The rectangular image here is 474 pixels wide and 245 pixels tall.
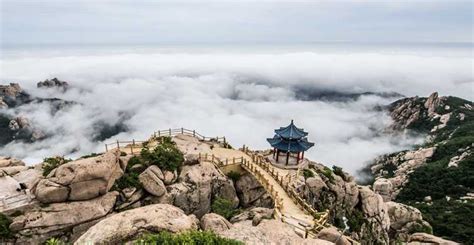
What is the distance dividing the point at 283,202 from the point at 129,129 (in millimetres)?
162577

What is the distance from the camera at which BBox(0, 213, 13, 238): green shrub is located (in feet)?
86.5

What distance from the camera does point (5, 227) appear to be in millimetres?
26516

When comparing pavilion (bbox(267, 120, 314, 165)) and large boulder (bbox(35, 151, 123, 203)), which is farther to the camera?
pavilion (bbox(267, 120, 314, 165))

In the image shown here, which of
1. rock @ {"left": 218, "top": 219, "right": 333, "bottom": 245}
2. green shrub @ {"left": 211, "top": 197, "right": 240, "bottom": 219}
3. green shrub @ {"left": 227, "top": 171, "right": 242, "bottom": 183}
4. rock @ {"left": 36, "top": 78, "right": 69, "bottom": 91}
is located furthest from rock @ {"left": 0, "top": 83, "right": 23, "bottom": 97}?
rock @ {"left": 218, "top": 219, "right": 333, "bottom": 245}

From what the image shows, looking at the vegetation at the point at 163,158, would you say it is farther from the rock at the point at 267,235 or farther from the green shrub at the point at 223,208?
the rock at the point at 267,235

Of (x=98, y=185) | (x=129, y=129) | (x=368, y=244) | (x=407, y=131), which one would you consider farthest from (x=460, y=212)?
(x=129, y=129)

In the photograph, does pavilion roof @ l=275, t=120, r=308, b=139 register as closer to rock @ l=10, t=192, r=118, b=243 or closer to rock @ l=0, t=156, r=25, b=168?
rock @ l=10, t=192, r=118, b=243

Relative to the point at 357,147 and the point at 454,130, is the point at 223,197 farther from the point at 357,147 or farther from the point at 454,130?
the point at 357,147

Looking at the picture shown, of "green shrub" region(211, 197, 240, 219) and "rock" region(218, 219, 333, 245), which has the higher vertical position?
"rock" region(218, 219, 333, 245)

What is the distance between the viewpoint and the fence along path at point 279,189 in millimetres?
28422

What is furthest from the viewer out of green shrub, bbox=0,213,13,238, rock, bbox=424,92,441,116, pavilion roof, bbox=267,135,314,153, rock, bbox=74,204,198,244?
rock, bbox=424,92,441,116

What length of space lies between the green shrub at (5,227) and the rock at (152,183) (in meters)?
10.8

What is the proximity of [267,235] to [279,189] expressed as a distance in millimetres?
14396

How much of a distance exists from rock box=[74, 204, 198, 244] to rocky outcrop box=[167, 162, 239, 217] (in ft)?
33.2
